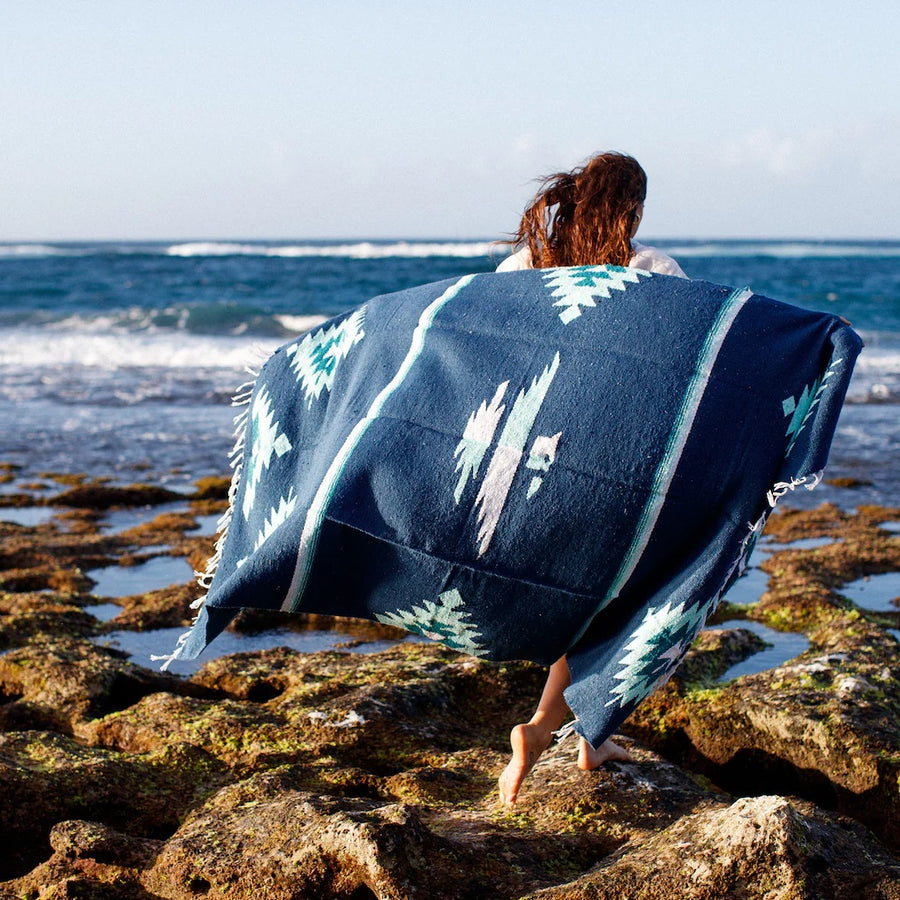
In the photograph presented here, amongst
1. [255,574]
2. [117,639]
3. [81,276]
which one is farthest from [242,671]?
[81,276]

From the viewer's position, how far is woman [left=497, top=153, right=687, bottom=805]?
293cm

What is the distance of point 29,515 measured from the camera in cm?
768

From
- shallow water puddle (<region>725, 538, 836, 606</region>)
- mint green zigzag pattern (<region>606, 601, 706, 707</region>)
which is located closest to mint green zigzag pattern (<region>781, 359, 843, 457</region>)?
mint green zigzag pattern (<region>606, 601, 706, 707</region>)

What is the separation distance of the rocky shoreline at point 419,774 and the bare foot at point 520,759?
2.2 inches

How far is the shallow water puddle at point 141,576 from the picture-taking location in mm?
5699

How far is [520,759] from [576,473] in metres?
0.79

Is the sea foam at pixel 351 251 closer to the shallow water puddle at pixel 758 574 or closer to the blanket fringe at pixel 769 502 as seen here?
the shallow water puddle at pixel 758 574

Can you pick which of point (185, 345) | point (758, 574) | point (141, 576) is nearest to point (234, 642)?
point (141, 576)

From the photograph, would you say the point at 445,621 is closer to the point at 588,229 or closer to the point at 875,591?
the point at 588,229

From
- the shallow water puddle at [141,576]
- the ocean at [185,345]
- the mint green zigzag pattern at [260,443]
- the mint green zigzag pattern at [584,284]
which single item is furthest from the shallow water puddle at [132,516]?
the mint green zigzag pattern at [584,284]

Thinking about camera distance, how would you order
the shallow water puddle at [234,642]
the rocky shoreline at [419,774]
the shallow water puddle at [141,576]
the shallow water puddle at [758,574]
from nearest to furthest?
the rocky shoreline at [419,774]
the shallow water puddle at [234,642]
the shallow water puddle at [758,574]
the shallow water puddle at [141,576]

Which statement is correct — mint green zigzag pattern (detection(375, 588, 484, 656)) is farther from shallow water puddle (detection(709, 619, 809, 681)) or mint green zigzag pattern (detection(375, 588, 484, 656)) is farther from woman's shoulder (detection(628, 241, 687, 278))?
shallow water puddle (detection(709, 619, 809, 681))

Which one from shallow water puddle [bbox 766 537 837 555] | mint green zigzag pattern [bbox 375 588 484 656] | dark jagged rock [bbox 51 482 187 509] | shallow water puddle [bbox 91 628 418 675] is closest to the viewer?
mint green zigzag pattern [bbox 375 588 484 656]

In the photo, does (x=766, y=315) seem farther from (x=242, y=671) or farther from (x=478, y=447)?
(x=242, y=671)
